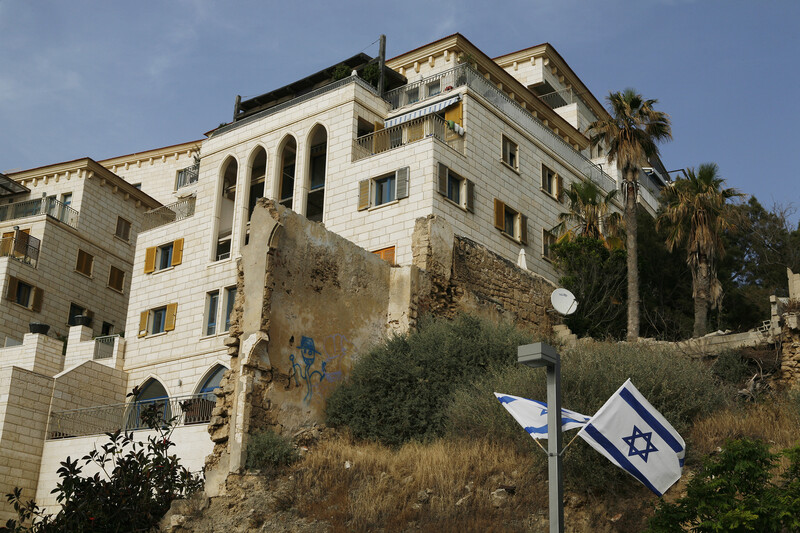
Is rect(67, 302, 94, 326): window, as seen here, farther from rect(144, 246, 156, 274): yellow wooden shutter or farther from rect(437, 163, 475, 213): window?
rect(437, 163, 475, 213): window

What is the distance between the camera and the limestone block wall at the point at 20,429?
903 inches

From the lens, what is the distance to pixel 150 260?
3197 centimetres

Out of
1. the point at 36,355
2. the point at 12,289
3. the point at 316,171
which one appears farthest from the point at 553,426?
the point at 12,289

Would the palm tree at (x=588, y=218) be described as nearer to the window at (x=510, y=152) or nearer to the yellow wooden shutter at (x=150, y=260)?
the window at (x=510, y=152)

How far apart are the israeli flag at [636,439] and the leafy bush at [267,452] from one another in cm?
675

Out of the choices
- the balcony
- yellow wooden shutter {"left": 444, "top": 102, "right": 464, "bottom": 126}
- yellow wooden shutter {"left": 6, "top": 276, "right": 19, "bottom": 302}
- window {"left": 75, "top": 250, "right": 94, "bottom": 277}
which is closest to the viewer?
yellow wooden shutter {"left": 444, "top": 102, "right": 464, "bottom": 126}

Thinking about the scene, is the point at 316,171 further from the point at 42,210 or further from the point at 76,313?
the point at 42,210

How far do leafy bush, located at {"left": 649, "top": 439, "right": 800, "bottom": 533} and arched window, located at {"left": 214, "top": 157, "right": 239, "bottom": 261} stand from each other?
22.2 metres

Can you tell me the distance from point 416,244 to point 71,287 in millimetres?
19682

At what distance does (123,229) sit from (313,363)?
2450 cm

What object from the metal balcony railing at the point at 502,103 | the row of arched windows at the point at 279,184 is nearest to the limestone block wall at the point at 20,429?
the row of arched windows at the point at 279,184

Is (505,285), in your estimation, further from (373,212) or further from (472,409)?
(472,409)

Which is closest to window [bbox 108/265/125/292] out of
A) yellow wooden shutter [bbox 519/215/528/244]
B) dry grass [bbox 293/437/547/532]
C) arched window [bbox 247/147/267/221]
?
arched window [bbox 247/147/267/221]

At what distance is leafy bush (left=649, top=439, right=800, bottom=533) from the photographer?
10102mm
